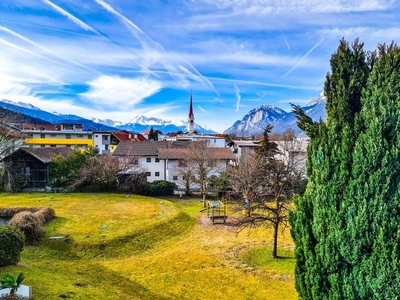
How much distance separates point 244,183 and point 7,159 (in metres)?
28.7

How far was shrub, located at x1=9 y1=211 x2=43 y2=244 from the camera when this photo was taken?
16270 millimetres

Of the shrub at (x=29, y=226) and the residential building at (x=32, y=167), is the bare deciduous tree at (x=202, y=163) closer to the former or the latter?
the shrub at (x=29, y=226)

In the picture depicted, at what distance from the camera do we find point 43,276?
37.2ft

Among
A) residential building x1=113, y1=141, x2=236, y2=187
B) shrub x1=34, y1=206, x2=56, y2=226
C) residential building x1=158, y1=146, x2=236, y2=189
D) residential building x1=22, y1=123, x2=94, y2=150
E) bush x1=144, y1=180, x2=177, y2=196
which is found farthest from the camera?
residential building x1=22, y1=123, x2=94, y2=150

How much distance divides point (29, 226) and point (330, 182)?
671 inches

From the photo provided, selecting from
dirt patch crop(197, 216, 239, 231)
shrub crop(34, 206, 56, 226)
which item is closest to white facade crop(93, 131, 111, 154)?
shrub crop(34, 206, 56, 226)

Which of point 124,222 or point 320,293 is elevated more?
point 320,293

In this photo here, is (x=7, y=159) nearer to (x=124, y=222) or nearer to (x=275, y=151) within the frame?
(x=124, y=222)

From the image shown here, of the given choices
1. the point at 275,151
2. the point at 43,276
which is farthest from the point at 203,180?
the point at 43,276

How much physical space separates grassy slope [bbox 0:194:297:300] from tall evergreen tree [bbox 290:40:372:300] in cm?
545

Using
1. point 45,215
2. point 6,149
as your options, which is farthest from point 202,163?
point 6,149

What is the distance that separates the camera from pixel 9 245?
38.4 ft

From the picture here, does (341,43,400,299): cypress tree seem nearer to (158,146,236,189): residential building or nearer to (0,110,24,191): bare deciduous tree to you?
(158,146,236,189): residential building

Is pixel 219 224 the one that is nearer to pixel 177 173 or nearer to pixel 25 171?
pixel 177 173
